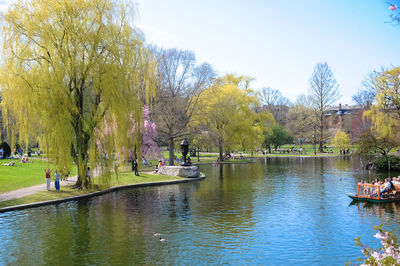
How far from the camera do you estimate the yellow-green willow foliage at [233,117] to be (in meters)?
46.2

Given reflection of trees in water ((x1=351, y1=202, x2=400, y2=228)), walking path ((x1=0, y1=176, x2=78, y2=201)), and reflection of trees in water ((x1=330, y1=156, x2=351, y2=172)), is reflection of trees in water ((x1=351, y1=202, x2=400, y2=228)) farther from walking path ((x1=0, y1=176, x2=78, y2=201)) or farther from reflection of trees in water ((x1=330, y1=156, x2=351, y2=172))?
reflection of trees in water ((x1=330, y1=156, x2=351, y2=172))

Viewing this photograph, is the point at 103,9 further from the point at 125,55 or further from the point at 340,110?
the point at 340,110

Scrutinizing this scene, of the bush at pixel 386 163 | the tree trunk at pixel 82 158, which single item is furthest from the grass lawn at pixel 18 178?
the bush at pixel 386 163

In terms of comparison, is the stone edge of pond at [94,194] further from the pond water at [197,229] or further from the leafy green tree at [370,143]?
the leafy green tree at [370,143]

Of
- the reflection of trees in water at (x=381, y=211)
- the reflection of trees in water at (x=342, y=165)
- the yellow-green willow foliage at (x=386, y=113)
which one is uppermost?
the yellow-green willow foliage at (x=386, y=113)

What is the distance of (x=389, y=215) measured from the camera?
1631 cm

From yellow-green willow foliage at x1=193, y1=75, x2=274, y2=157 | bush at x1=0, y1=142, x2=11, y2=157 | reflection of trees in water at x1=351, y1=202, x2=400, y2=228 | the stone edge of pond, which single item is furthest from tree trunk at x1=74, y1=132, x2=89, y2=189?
bush at x1=0, y1=142, x2=11, y2=157

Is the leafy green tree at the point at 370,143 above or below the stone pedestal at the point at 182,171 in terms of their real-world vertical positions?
above

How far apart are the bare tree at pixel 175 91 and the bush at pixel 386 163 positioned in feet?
66.4

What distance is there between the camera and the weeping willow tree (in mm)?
19578

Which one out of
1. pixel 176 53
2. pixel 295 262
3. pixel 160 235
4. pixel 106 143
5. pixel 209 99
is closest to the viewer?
pixel 295 262

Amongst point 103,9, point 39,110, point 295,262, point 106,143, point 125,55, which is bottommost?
point 295,262

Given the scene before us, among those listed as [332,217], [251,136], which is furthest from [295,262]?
[251,136]

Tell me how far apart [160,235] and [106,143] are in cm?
940
